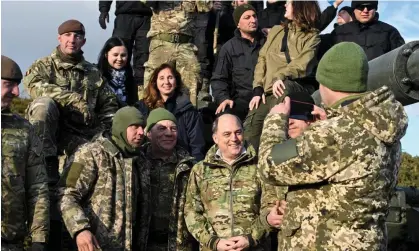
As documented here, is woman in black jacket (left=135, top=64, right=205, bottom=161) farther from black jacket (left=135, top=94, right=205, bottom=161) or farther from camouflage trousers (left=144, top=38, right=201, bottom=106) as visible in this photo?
camouflage trousers (left=144, top=38, right=201, bottom=106)

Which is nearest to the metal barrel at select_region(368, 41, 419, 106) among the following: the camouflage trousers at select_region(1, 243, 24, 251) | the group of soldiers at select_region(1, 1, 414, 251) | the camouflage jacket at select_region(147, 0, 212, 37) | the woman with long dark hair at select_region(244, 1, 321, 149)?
the woman with long dark hair at select_region(244, 1, 321, 149)

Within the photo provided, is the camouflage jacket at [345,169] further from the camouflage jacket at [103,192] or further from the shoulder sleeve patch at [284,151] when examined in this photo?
the camouflage jacket at [103,192]

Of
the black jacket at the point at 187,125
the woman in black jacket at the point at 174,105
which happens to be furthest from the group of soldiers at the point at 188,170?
the black jacket at the point at 187,125

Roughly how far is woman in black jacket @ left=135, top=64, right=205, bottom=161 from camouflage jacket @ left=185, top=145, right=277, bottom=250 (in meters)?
1.34

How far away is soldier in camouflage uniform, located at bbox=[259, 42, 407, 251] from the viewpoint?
14.5 ft

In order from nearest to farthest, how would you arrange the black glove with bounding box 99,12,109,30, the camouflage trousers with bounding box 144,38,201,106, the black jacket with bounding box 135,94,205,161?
1. the black jacket with bounding box 135,94,205,161
2. the camouflage trousers with bounding box 144,38,201,106
3. the black glove with bounding box 99,12,109,30

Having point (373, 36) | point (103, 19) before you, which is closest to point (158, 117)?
point (373, 36)

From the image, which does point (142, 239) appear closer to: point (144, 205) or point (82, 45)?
point (144, 205)

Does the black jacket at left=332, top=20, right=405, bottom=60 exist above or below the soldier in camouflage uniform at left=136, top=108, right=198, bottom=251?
above

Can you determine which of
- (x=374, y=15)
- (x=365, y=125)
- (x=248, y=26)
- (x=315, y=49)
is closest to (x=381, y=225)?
(x=365, y=125)

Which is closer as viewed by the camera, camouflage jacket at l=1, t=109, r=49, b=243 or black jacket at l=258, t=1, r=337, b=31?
camouflage jacket at l=1, t=109, r=49, b=243

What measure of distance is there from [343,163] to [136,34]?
25.3 ft

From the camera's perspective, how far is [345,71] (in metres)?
4.55

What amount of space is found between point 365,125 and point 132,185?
7.62ft
